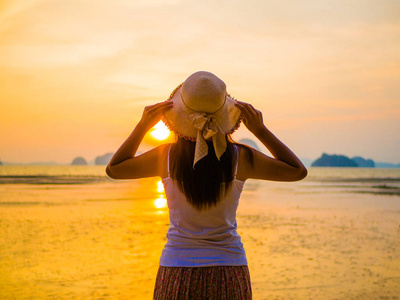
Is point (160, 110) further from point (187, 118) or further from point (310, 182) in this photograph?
point (310, 182)

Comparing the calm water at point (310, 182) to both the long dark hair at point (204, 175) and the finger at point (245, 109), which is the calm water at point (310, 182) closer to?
the long dark hair at point (204, 175)

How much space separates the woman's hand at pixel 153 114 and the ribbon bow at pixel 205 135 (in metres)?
0.14

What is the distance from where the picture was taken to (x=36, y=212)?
14.3m

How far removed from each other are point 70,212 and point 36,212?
1.12 metres

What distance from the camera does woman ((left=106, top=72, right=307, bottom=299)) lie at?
194 cm

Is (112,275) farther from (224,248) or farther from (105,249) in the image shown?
(224,248)

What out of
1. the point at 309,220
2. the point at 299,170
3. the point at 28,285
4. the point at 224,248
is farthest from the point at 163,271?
the point at 309,220

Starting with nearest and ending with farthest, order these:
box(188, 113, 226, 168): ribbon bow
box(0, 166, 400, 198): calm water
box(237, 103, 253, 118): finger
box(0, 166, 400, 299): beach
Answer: box(188, 113, 226, 168): ribbon bow < box(237, 103, 253, 118): finger < box(0, 166, 400, 299): beach < box(0, 166, 400, 198): calm water

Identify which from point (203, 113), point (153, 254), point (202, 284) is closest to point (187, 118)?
point (203, 113)

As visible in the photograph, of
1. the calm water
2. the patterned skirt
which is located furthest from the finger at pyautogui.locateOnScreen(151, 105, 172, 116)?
the calm water

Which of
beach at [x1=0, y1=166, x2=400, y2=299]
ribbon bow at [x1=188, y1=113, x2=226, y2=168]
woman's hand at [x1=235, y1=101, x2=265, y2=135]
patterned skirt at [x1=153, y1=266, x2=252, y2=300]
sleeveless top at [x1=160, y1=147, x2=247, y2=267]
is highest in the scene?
woman's hand at [x1=235, y1=101, x2=265, y2=135]

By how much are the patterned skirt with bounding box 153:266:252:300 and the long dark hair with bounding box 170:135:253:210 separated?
29cm

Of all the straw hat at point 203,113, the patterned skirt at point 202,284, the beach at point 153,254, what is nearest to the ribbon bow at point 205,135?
the straw hat at point 203,113

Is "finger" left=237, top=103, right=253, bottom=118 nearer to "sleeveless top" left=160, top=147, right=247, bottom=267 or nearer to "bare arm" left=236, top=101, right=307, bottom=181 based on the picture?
"bare arm" left=236, top=101, right=307, bottom=181
